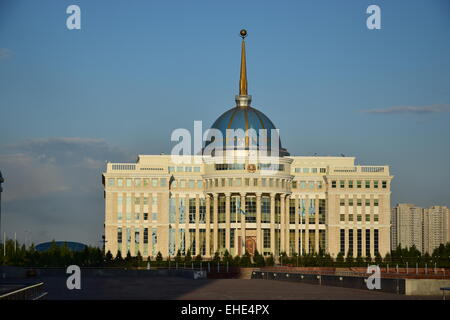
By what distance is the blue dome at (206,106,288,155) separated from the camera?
5153 inches

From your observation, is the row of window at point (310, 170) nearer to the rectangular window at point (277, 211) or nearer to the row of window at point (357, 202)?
the row of window at point (357, 202)

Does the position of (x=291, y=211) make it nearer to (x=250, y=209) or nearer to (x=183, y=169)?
(x=250, y=209)

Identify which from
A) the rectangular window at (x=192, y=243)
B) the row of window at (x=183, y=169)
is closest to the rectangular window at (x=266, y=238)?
the rectangular window at (x=192, y=243)

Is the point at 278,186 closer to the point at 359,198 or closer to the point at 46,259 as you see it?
the point at 359,198

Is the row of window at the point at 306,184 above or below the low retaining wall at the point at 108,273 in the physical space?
above

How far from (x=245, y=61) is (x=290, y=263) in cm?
3796

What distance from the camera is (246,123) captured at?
133000mm

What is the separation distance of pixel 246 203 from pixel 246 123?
36.4ft

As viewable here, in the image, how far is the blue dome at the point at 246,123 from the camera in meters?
131

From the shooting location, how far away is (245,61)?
14338 cm

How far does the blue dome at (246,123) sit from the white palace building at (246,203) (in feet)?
0.44

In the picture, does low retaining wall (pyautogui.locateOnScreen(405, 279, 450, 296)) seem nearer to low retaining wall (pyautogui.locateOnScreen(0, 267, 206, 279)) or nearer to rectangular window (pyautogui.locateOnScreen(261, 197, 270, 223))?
low retaining wall (pyautogui.locateOnScreen(0, 267, 206, 279))

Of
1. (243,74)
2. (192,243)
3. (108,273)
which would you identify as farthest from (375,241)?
(108,273)

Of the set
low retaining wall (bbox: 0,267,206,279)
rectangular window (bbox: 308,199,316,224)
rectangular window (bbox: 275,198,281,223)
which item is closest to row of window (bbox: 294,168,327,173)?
rectangular window (bbox: 308,199,316,224)
